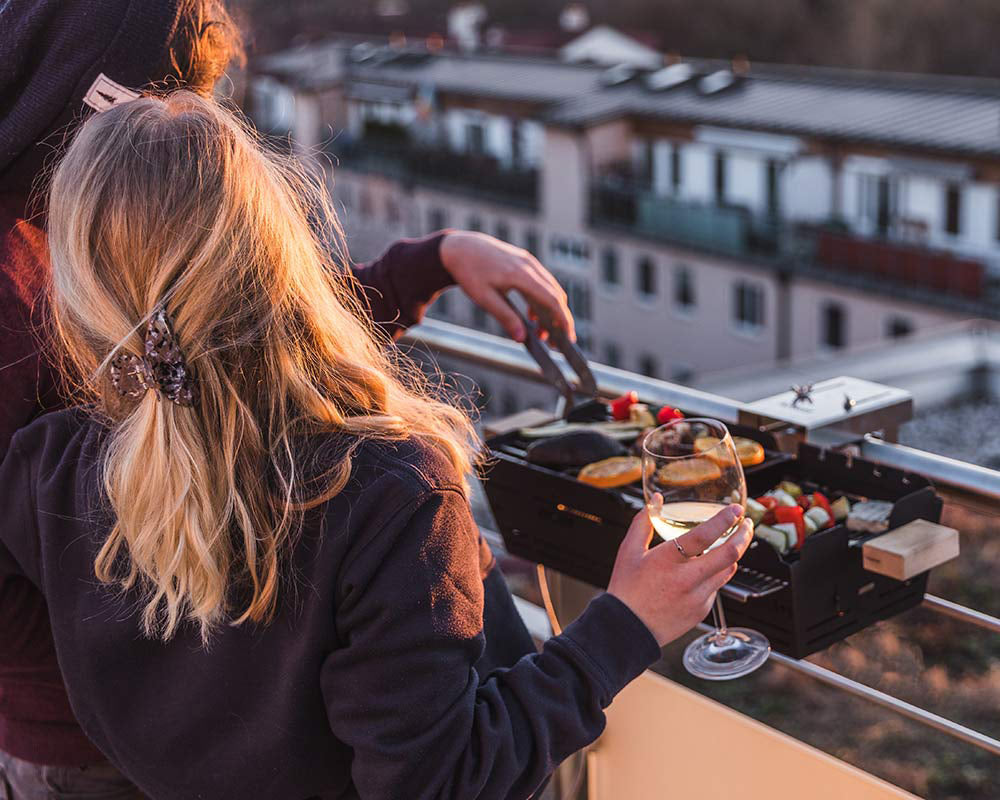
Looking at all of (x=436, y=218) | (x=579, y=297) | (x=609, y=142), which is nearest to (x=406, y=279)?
(x=609, y=142)

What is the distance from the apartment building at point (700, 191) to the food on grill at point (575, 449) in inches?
688

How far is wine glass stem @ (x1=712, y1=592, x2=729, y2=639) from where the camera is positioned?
4.42 ft

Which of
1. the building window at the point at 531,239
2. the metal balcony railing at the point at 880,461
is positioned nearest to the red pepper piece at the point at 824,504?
the metal balcony railing at the point at 880,461

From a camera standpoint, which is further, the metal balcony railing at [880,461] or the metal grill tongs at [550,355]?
the metal grill tongs at [550,355]

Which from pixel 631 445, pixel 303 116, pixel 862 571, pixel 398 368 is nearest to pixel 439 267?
pixel 631 445

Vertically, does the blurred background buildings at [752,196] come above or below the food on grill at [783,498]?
below

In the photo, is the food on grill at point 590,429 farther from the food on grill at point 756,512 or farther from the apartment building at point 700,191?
the apartment building at point 700,191

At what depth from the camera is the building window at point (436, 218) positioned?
25984 millimetres

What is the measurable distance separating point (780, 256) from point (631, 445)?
1921 centimetres

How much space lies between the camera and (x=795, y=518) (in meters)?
1.30

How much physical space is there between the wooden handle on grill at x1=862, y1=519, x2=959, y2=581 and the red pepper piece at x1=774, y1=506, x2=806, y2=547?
2.4 inches

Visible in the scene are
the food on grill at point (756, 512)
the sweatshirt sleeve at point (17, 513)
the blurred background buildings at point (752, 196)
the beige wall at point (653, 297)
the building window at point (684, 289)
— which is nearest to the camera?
the sweatshirt sleeve at point (17, 513)

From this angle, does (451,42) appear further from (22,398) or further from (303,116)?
(22,398)

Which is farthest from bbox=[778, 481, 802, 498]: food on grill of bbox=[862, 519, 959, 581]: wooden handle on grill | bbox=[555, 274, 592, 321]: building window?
bbox=[555, 274, 592, 321]: building window
